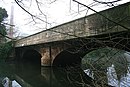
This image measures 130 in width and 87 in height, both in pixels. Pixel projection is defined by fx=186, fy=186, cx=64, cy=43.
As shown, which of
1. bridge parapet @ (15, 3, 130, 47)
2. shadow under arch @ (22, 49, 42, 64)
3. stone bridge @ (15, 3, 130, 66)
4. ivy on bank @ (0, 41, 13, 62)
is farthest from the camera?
shadow under arch @ (22, 49, 42, 64)

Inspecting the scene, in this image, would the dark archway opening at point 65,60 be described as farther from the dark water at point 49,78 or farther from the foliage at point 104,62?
the foliage at point 104,62

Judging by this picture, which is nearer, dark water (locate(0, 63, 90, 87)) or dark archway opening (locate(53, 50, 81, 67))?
dark water (locate(0, 63, 90, 87))

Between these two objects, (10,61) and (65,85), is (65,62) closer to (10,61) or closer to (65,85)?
(65,85)

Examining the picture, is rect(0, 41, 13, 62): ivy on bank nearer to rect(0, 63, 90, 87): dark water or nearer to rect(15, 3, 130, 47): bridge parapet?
rect(0, 63, 90, 87): dark water

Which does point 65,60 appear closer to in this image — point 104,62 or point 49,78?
point 49,78

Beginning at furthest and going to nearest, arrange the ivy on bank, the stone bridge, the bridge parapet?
the ivy on bank → the stone bridge → the bridge parapet

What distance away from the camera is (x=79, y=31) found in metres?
8.48

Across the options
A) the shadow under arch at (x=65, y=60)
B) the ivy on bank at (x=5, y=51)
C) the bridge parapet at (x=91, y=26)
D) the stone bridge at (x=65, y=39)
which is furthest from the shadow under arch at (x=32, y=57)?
the bridge parapet at (x=91, y=26)

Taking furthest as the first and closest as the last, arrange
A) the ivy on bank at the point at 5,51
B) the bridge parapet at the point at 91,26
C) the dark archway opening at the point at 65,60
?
the ivy on bank at the point at 5,51 → the dark archway opening at the point at 65,60 → the bridge parapet at the point at 91,26

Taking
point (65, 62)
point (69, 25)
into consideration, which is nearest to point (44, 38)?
point (65, 62)

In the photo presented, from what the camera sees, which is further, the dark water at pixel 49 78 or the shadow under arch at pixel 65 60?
the shadow under arch at pixel 65 60

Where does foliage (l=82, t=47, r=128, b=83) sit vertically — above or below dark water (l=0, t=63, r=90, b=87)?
above

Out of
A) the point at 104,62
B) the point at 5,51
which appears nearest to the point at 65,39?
the point at 104,62

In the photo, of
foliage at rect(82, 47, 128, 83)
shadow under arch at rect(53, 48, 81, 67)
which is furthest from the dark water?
foliage at rect(82, 47, 128, 83)
